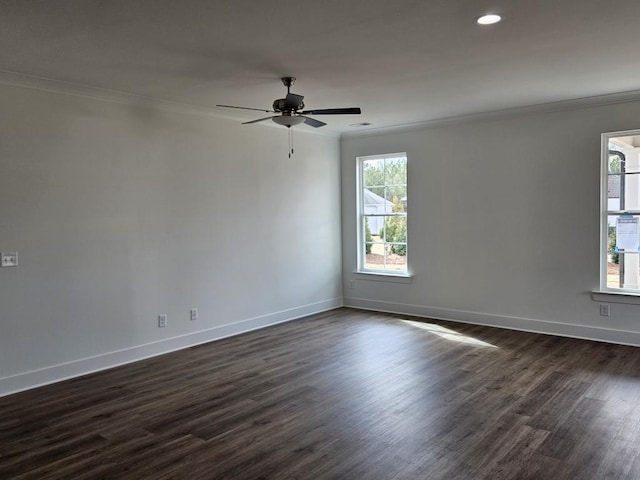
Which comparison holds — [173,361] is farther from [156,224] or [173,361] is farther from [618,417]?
[618,417]

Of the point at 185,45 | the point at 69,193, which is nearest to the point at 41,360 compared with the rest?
the point at 69,193

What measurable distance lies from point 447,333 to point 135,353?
3.42 metres

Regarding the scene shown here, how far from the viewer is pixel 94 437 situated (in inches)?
Result: 127

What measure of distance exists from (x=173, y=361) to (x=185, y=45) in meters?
2.98

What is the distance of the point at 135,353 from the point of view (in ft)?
16.0

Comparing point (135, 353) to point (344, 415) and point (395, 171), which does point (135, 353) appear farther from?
point (395, 171)

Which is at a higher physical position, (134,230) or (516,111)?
(516,111)

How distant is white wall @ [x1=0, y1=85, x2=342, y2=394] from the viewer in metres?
4.12

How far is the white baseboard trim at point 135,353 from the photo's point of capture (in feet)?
13.5

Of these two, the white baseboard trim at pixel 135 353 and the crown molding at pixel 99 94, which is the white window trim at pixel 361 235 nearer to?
the white baseboard trim at pixel 135 353

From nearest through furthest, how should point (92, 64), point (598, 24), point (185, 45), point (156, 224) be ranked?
point (598, 24) → point (185, 45) → point (92, 64) → point (156, 224)

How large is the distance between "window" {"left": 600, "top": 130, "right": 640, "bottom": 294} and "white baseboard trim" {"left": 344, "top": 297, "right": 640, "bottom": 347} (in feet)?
1.57

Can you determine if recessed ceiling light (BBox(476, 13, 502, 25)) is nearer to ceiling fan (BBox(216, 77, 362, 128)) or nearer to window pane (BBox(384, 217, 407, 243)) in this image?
ceiling fan (BBox(216, 77, 362, 128))

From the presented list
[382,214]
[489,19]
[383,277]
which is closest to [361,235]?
[382,214]
